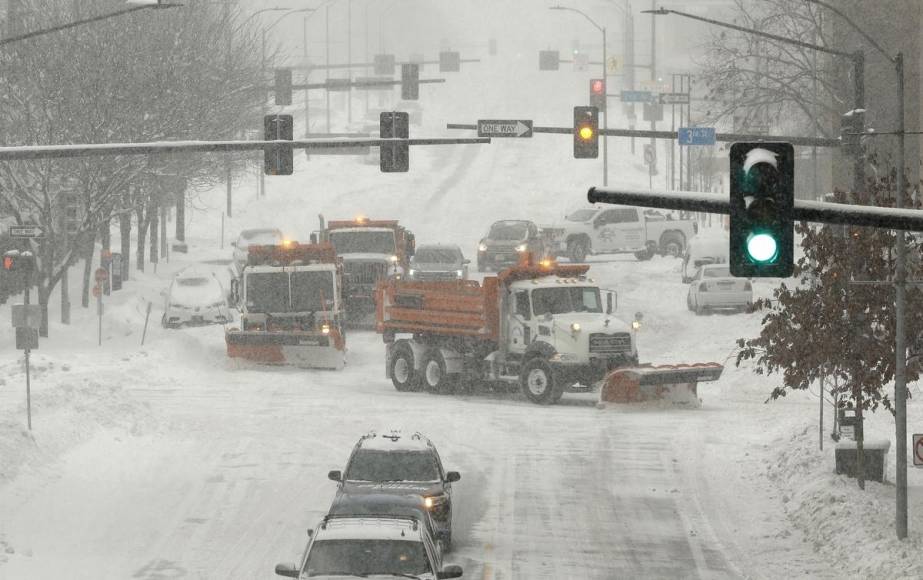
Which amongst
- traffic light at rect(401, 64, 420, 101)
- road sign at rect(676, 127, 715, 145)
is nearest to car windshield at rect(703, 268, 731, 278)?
traffic light at rect(401, 64, 420, 101)

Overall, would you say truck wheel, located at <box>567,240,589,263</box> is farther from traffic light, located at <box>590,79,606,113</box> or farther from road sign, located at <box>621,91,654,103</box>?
traffic light, located at <box>590,79,606,113</box>

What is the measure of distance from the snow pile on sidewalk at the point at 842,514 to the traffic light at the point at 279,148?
8802 mm

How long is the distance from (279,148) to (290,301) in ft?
47.5

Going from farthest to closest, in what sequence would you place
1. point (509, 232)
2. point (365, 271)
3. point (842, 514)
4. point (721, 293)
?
point (509, 232) → point (721, 293) → point (365, 271) → point (842, 514)

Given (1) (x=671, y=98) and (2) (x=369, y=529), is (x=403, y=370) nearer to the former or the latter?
(2) (x=369, y=529)

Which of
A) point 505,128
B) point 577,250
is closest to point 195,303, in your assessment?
point 577,250

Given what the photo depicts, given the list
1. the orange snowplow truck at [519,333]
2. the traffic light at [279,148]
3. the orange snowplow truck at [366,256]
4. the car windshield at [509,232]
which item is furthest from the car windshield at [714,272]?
the traffic light at [279,148]

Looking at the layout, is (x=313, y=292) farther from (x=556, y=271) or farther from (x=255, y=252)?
(x=556, y=271)

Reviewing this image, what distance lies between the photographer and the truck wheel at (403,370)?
114 feet

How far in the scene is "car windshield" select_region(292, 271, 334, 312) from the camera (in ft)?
127

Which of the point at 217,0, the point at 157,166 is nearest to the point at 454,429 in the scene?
the point at 157,166

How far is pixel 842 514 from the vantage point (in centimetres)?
2031

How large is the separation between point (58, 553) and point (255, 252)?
20.1 meters

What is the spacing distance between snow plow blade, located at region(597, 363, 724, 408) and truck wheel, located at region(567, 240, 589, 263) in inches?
1066
